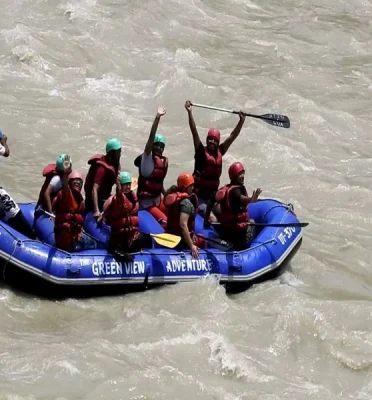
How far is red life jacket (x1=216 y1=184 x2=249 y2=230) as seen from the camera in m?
→ 7.74

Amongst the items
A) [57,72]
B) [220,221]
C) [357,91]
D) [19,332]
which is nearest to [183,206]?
[220,221]

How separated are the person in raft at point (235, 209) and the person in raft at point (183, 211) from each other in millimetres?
334

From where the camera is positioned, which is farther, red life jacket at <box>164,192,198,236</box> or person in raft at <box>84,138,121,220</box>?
person in raft at <box>84,138,121,220</box>

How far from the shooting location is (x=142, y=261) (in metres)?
7.21

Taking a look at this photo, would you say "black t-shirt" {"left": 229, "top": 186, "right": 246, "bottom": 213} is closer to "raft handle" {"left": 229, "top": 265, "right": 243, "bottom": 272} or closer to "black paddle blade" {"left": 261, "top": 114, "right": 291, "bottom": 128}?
"raft handle" {"left": 229, "top": 265, "right": 243, "bottom": 272}

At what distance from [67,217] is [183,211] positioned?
98 cm

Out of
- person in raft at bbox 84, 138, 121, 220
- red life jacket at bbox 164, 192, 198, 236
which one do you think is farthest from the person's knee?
person in raft at bbox 84, 138, 121, 220

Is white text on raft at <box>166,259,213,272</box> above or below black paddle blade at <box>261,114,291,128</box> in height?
below

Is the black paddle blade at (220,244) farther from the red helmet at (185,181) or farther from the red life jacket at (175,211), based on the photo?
the red helmet at (185,181)

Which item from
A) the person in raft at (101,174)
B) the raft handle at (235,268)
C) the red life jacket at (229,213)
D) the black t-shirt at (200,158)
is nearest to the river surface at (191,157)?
the raft handle at (235,268)

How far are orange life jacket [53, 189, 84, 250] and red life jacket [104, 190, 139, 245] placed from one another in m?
0.26

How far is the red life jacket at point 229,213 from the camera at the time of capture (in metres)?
7.74

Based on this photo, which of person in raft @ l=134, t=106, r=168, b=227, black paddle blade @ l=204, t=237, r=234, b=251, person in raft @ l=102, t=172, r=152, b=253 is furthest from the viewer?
person in raft @ l=134, t=106, r=168, b=227

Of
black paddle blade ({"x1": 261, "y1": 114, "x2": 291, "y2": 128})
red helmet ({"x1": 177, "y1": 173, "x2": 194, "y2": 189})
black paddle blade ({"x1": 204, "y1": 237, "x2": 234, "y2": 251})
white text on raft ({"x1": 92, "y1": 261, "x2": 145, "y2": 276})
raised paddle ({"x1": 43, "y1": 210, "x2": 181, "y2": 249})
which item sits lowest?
black paddle blade ({"x1": 204, "y1": 237, "x2": 234, "y2": 251})
